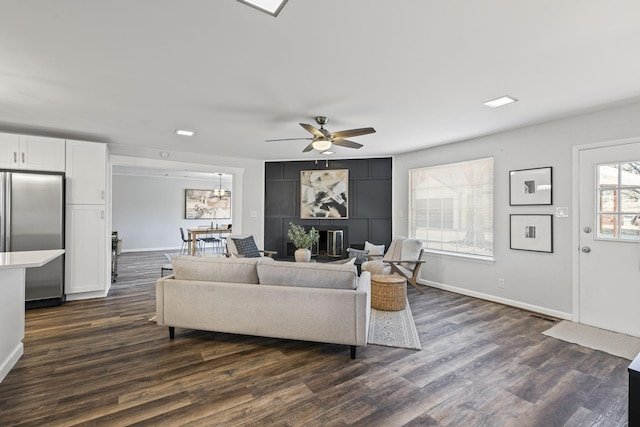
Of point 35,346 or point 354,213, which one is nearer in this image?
point 35,346

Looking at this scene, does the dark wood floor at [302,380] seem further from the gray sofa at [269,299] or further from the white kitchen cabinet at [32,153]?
the white kitchen cabinet at [32,153]

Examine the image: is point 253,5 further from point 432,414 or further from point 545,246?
point 545,246

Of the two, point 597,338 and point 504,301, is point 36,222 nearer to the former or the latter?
point 504,301

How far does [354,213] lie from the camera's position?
6086 millimetres

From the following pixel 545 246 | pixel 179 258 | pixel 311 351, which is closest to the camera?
pixel 311 351

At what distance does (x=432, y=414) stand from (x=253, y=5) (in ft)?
8.72

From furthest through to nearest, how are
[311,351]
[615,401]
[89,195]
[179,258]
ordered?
1. [89,195]
2. [179,258]
3. [311,351]
4. [615,401]

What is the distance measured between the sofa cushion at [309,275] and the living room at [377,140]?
0.63 m

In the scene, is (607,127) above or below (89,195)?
above

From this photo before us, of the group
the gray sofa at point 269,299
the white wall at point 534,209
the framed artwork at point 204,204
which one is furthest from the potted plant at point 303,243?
the framed artwork at point 204,204

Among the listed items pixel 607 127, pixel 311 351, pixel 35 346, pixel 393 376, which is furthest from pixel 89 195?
pixel 607 127

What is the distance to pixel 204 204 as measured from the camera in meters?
10.3

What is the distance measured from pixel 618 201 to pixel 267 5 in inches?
156

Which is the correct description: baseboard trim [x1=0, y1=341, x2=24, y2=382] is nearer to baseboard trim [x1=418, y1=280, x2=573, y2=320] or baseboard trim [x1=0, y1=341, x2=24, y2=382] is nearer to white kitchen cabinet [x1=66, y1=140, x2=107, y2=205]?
white kitchen cabinet [x1=66, y1=140, x2=107, y2=205]
